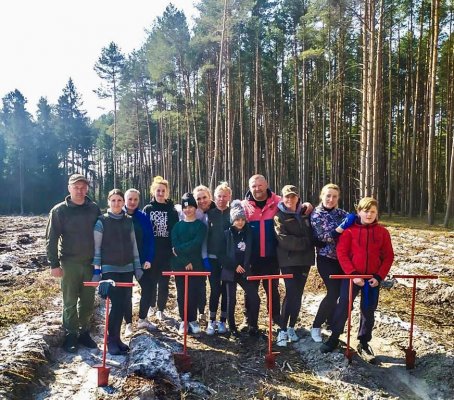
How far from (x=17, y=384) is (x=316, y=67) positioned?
82.2ft

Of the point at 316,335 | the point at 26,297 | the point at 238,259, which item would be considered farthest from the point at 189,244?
the point at 26,297

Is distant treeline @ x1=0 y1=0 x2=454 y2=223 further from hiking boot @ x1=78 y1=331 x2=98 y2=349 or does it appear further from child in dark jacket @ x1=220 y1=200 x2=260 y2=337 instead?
hiking boot @ x1=78 y1=331 x2=98 y2=349

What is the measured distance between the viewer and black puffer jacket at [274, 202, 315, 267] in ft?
15.7

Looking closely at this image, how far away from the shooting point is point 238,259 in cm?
497

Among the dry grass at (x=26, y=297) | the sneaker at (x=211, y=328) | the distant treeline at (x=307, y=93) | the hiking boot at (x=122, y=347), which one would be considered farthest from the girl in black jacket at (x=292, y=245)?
the distant treeline at (x=307, y=93)

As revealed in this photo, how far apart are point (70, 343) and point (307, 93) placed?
935 inches

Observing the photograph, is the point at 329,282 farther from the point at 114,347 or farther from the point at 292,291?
the point at 114,347

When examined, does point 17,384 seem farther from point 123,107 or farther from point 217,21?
point 123,107

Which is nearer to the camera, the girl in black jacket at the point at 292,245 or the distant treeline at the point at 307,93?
the girl in black jacket at the point at 292,245

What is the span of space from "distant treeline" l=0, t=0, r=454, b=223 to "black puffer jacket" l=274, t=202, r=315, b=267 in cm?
794

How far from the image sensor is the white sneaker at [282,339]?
4887 mm

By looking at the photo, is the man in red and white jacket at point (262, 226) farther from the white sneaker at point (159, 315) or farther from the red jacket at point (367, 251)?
the white sneaker at point (159, 315)

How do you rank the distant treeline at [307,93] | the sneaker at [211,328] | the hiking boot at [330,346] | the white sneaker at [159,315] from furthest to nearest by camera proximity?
the distant treeline at [307,93] < the white sneaker at [159,315] < the sneaker at [211,328] < the hiking boot at [330,346]

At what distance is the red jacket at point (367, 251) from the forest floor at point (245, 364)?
1.05m
